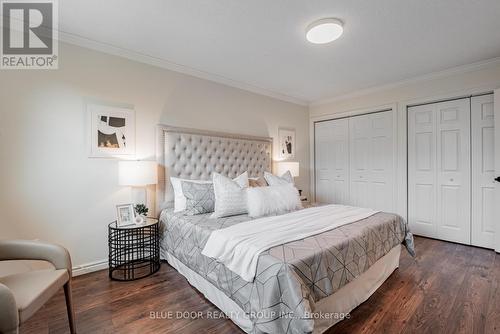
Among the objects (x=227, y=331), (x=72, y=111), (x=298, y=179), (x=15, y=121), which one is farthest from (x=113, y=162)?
(x=298, y=179)

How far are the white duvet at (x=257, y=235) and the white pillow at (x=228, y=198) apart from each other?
415mm

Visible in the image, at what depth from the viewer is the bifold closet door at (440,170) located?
3.27m

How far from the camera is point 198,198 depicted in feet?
8.66

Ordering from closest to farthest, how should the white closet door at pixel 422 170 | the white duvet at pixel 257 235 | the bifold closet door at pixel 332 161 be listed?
the white duvet at pixel 257 235 → the white closet door at pixel 422 170 → the bifold closet door at pixel 332 161

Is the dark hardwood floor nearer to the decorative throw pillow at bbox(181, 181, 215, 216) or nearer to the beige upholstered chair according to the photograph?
the beige upholstered chair

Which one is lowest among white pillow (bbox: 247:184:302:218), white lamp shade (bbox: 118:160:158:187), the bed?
the bed

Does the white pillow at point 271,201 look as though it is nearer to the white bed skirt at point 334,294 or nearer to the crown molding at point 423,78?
the white bed skirt at point 334,294

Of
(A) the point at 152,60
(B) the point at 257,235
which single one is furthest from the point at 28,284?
(A) the point at 152,60

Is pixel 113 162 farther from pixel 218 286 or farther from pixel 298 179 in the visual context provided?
pixel 298 179

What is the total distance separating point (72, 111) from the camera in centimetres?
240

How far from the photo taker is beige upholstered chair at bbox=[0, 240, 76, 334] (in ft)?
3.66

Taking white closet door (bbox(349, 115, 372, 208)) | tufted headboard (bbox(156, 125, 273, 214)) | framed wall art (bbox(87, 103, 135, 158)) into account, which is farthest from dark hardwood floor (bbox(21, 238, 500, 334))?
white closet door (bbox(349, 115, 372, 208))

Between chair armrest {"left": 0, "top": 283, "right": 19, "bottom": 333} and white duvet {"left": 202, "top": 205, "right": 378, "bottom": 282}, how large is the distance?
1.07 meters

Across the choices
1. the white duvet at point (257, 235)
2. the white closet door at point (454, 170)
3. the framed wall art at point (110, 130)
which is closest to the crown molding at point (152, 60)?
the framed wall art at point (110, 130)
